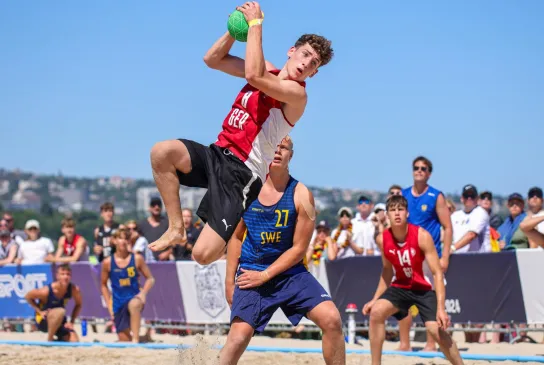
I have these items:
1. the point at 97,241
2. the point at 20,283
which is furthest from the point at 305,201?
the point at 20,283

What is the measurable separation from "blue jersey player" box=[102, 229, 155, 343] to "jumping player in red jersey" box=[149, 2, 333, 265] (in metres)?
6.21

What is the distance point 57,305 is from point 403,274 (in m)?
5.95

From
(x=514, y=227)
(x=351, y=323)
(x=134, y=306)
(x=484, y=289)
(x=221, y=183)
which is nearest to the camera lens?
(x=221, y=183)

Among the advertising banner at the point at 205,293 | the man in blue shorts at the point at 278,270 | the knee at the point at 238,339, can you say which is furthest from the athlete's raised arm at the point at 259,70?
the advertising banner at the point at 205,293

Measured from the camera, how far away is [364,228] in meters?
12.7

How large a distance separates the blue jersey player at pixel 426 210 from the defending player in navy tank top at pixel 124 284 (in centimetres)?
395

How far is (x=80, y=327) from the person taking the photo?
49.3 ft

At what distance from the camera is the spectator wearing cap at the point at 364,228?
12.7 meters

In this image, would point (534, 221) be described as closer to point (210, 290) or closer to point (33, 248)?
point (210, 290)

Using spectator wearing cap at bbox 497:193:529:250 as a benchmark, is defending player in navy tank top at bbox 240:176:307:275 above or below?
below

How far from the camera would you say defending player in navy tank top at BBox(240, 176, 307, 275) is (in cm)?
711

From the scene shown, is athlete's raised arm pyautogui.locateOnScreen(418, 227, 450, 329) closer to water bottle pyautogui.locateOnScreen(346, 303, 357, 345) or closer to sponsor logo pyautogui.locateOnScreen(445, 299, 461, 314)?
sponsor logo pyautogui.locateOnScreen(445, 299, 461, 314)


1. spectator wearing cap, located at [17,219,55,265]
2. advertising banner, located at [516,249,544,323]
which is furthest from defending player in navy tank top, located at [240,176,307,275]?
spectator wearing cap, located at [17,219,55,265]

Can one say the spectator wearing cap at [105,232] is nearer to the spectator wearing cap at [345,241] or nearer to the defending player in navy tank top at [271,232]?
the spectator wearing cap at [345,241]
